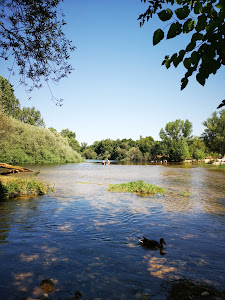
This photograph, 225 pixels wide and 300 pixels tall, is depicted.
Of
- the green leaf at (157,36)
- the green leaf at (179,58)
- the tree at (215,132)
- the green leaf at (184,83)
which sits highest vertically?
the tree at (215,132)

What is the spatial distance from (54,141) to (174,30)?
66601mm

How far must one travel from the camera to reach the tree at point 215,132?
262ft

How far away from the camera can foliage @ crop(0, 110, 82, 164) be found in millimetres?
53375

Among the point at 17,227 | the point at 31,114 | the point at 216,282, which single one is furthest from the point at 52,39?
the point at 31,114

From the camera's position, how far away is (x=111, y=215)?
11.2 m

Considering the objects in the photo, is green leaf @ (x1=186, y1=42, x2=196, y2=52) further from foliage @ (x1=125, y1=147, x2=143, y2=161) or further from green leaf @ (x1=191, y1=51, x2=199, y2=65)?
foliage @ (x1=125, y1=147, x2=143, y2=161)

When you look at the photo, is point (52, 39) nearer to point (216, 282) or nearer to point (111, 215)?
point (111, 215)

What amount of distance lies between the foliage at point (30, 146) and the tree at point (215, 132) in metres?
54.0

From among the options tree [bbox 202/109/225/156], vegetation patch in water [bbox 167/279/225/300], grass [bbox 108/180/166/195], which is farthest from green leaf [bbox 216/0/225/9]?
tree [bbox 202/109/225/156]

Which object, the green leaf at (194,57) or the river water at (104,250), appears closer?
the green leaf at (194,57)

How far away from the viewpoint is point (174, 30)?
2850mm

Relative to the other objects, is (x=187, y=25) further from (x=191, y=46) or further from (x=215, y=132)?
(x=215, y=132)

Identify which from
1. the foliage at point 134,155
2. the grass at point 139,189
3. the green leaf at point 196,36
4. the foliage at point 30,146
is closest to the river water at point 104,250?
the green leaf at point 196,36

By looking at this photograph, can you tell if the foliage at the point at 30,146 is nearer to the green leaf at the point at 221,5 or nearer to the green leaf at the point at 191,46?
the green leaf at the point at 191,46
